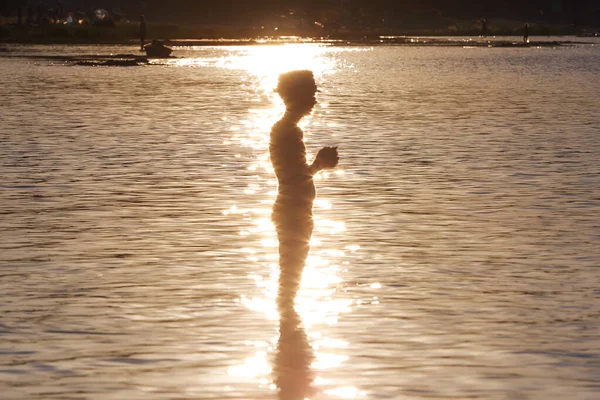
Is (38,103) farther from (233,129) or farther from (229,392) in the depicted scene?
(229,392)

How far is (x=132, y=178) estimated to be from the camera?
20.7 meters

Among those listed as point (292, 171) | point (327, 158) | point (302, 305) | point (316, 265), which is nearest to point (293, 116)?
point (292, 171)

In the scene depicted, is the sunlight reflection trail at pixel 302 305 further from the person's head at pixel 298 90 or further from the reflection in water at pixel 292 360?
the person's head at pixel 298 90

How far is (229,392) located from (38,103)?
3359cm

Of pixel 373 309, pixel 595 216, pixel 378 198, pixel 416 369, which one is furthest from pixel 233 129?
pixel 416 369

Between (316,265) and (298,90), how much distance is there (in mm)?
3300

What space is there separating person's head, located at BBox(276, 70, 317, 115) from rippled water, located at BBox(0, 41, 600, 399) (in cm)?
153

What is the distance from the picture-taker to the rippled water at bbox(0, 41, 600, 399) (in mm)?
8945

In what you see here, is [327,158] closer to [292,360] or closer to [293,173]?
[293,173]

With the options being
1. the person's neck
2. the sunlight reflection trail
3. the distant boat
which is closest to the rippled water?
the sunlight reflection trail

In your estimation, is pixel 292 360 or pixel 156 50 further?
pixel 156 50

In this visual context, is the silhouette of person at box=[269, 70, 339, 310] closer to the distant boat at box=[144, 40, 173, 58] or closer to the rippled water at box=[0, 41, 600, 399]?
the rippled water at box=[0, 41, 600, 399]

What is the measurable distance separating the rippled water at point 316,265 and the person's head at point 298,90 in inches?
60.3

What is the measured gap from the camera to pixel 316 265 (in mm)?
13055
